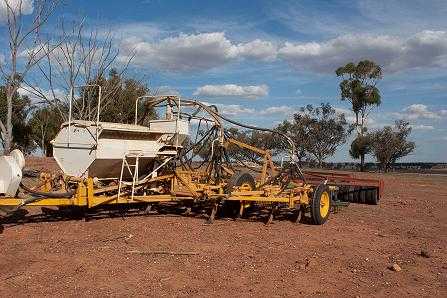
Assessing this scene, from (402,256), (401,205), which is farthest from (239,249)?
(401,205)

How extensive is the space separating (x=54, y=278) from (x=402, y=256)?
5.25 m

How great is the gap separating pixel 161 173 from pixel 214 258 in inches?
152

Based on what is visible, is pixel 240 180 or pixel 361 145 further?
pixel 361 145

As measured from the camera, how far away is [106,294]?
5.96 metres

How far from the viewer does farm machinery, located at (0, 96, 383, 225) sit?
9.36 metres

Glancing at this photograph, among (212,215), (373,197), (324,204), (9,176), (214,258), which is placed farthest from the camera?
(373,197)

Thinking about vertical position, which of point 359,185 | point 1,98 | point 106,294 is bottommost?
point 106,294

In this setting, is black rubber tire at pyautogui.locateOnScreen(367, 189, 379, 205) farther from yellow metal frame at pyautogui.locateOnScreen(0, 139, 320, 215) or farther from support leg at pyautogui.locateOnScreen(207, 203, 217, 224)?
support leg at pyautogui.locateOnScreen(207, 203, 217, 224)

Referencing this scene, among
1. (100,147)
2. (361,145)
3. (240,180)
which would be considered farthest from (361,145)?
(100,147)

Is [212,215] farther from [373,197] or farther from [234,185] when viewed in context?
[373,197]

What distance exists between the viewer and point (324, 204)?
11594 mm

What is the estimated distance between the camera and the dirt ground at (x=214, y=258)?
6.38 m

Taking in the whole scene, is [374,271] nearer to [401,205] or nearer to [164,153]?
[164,153]

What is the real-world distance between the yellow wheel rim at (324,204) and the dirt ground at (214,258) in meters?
0.24
